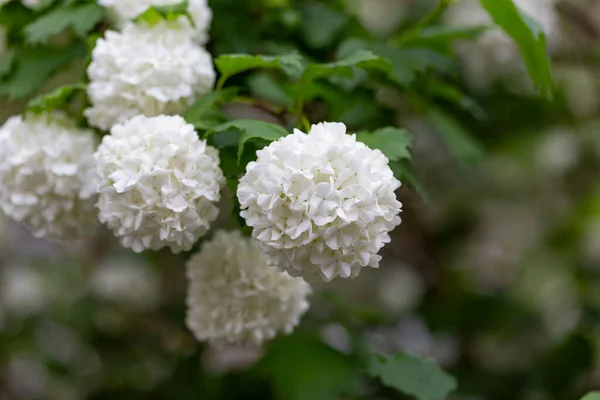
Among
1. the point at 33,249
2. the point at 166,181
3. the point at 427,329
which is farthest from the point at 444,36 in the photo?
the point at 33,249

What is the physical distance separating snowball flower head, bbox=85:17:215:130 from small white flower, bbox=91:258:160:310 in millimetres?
1327

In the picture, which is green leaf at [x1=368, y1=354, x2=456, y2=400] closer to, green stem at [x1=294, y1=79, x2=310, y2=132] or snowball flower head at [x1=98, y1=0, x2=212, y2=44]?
green stem at [x1=294, y1=79, x2=310, y2=132]

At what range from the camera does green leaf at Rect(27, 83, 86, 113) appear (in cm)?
97

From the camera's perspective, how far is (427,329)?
1883 millimetres

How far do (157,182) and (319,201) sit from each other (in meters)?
0.22

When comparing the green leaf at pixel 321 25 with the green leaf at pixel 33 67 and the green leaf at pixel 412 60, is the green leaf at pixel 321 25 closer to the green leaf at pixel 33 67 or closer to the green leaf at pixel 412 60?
the green leaf at pixel 412 60

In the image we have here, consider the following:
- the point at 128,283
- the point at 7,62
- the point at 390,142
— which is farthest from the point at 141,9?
the point at 128,283

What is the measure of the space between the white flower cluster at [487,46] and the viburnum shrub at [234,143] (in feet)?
1.47

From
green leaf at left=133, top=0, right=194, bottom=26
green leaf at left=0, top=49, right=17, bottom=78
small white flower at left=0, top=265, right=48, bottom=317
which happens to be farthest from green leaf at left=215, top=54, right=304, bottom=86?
small white flower at left=0, top=265, right=48, bottom=317

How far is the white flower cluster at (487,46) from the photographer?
169 cm

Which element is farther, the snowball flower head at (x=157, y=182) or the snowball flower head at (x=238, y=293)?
the snowball flower head at (x=238, y=293)

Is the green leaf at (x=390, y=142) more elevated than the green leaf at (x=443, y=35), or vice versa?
the green leaf at (x=390, y=142)

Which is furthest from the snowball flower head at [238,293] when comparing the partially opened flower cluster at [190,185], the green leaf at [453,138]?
the green leaf at [453,138]

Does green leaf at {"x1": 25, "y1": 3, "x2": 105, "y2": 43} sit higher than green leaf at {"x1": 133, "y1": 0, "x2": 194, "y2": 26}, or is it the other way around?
green leaf at {"x1": 133, "y1": 0, "x2": 194, "y2": 26}
